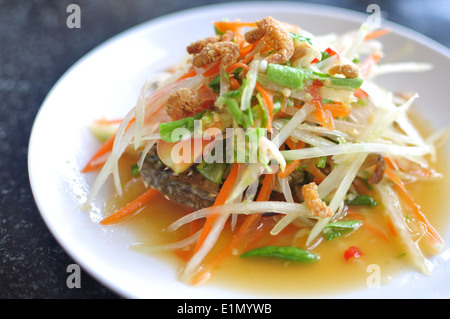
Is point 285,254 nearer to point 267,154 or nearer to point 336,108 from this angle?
point 267,154

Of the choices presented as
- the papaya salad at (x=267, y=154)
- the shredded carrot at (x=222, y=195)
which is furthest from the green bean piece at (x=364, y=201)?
the shredded carrot at (x=222, y=195)

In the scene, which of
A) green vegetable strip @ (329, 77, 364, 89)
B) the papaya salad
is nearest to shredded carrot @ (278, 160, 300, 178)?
the papaya salad

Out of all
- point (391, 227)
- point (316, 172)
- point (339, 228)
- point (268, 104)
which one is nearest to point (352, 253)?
point (339, 228)

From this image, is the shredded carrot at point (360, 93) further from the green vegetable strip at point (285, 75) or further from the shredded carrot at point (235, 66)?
the shredded carrot at point (235, 66)

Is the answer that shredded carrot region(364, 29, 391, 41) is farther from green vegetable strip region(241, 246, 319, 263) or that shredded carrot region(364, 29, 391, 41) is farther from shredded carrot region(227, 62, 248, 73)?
green vegetable strip region(241, 246, 319, 263)

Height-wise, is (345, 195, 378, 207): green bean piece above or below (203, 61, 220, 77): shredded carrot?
below

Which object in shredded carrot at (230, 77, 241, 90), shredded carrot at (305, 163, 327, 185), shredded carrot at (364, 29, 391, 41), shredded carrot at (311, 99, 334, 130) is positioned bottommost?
shredded carrot at (305, 163, 327, 185)
